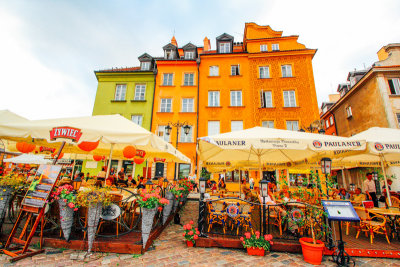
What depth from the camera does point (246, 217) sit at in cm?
513

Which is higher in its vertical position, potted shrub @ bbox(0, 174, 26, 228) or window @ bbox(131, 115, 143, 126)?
window @ bbox(131, 115, 143, 126)

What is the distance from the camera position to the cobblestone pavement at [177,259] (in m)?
3.72

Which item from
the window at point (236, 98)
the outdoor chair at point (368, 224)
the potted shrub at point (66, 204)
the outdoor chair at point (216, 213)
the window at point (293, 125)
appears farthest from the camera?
the window at point (236, 98)

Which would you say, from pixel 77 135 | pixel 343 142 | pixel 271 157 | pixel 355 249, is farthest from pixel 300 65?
pixel 77 135

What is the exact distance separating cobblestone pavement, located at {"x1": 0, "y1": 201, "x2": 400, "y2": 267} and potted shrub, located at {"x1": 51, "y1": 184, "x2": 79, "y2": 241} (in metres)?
0.52

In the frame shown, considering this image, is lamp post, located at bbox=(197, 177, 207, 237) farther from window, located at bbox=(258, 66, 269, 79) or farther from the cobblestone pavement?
window, located at bbox=(258, 66, 269, 79)

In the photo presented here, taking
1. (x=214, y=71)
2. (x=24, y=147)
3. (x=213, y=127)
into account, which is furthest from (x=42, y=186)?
(x=214, y=71)

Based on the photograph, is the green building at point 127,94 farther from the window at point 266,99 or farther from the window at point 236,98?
the window at point 266,99

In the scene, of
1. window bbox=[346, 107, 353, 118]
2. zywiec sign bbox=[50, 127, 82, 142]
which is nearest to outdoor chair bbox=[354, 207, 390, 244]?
zywiec sign bbox=[50, 127, 82, 142]

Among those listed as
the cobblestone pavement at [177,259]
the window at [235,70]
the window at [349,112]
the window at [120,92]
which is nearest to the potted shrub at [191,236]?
the cobblestone pavement at [177,259]

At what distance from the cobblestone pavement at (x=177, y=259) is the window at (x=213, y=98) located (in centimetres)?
1691

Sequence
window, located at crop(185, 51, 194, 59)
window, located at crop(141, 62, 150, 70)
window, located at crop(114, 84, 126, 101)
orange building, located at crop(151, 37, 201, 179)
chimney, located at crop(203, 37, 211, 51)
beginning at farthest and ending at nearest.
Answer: chimney, located at crop(203, 37, 211, 51) < window, located at crop(141, 62, 150, 70) < window, located at crop(185, 51, 194, 59) < window, located at crop(114, 84, 126, 101) < orange building, located at crop(151, 37, 201, 179)

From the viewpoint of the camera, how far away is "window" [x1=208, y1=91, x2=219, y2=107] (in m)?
20.4

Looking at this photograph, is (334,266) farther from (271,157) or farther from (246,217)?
(271,157)
